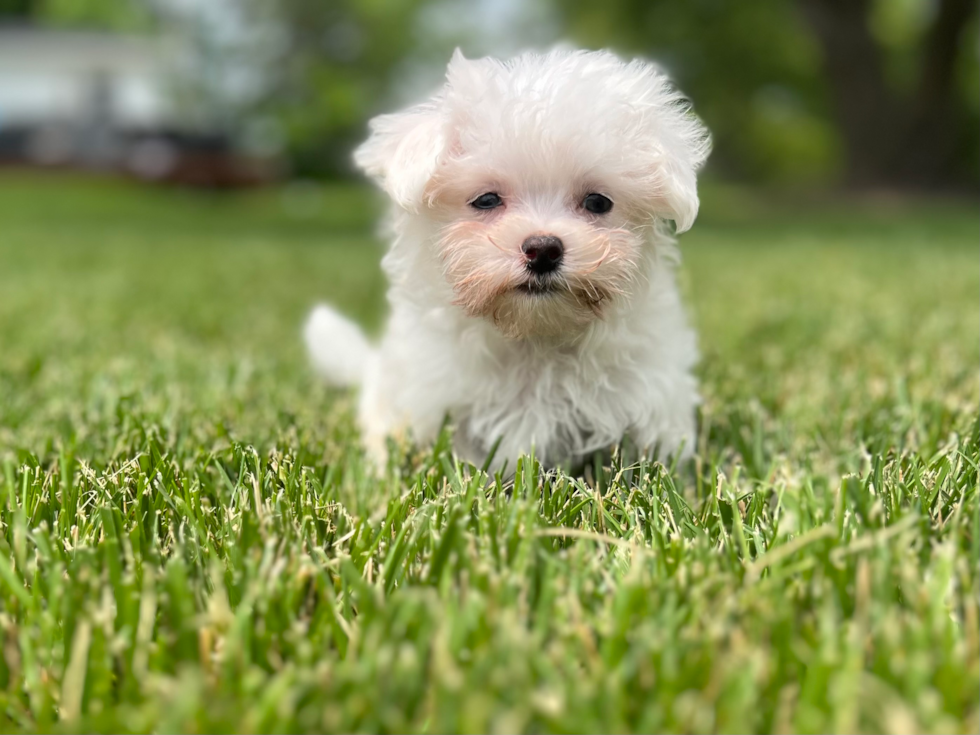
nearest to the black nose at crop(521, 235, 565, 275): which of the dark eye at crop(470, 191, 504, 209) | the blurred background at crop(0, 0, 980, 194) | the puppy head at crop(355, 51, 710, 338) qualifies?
the puppy head at crop(355, 51, 710, 338)

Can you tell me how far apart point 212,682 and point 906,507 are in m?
1.49

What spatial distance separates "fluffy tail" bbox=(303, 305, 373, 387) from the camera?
3.60 meters

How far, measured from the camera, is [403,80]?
128 feet

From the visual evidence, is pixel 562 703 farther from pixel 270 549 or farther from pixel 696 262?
pixel 696 262

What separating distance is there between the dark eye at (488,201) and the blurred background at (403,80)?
59.3ft

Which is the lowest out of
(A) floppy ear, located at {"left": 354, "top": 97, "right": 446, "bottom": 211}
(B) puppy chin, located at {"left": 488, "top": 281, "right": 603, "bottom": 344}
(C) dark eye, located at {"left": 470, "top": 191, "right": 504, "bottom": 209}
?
(B) puppy chin, located at {"left": 488, "top": 281, "right": 603, "bottom": 344}

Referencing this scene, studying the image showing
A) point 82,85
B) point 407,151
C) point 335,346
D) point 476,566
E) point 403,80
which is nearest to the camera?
point 476,566

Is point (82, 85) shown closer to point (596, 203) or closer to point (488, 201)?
point (488, 201)

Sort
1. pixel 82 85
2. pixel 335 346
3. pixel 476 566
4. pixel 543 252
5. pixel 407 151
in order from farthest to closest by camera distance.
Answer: pixel 82 85 → pixel 335 346 → pixel 407 151 → pixel 543 252 → pixel 476 566

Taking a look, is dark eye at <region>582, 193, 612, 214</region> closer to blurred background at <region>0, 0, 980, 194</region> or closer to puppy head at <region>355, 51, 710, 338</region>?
puppy head at <region>355, 51, 710, 338</region>

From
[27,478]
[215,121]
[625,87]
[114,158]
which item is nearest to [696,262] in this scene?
[625,87]

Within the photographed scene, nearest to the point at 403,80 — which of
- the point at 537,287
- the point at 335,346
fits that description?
the point at 335,346

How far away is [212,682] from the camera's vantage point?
1505 mm

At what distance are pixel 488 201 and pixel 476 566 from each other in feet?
3.69
